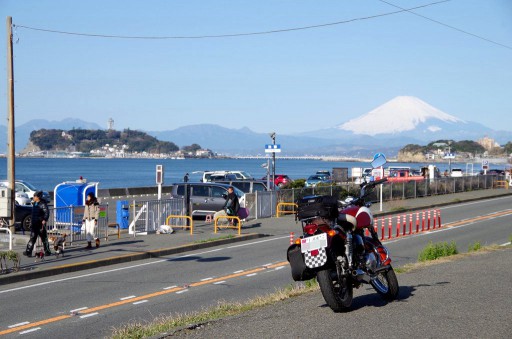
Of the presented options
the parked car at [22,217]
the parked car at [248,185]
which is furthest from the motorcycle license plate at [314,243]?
the parked car at [248,185]

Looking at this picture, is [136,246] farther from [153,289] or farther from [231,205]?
[153,289]

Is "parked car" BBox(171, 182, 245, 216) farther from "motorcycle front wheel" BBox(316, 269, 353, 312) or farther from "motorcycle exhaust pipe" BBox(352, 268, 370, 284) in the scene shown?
"motorcycle front wheel" BBox(316, 269, 353, 312)

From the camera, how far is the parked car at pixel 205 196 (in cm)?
3062

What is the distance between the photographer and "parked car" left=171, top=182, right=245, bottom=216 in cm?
3062

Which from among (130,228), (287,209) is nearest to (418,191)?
(287,209)

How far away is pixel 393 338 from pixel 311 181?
5531 centimetres

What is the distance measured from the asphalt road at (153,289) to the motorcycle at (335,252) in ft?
1.47

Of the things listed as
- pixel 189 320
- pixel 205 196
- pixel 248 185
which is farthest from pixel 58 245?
pixel 248 185

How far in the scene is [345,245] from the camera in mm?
8914

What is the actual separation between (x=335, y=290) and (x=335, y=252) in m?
0.44

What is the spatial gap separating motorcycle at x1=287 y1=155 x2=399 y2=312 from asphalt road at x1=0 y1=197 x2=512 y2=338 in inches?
17.7

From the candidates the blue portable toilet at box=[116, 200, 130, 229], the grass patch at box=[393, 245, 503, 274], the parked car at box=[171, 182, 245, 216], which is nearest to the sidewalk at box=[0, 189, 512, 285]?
the blue portable toilet at box=[116, 200, 130, 229]

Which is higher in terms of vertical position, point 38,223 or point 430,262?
point 38,223

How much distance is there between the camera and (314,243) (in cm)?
843
